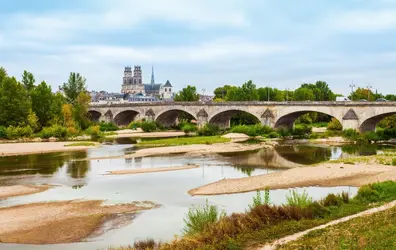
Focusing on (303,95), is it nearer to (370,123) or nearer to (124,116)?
(124,116)

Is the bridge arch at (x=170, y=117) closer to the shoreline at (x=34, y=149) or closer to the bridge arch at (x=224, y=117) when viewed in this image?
the bridge arch at (x=224, y=117)

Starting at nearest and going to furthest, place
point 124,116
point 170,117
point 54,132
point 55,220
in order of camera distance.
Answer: point 55,220, point 54,132, point 170,117, point 124,116

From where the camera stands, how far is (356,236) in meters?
13.3

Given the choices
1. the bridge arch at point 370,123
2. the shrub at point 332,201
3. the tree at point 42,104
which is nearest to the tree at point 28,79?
the tree at point 42,104

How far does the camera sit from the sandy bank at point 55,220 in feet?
56.1

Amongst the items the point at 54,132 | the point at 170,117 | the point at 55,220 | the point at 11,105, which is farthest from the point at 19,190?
the point at 170,117

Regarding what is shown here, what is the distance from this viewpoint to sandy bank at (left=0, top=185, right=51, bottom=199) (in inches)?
978

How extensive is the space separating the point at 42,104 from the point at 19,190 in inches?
1837

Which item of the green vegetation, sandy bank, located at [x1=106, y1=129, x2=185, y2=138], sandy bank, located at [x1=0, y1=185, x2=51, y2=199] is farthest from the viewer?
sandy bank, located at [x1=106, y1=129, x2=185, y2=138]

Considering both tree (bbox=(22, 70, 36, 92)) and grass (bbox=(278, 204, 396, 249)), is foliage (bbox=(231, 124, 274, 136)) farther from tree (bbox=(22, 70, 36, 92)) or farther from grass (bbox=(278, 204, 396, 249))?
grass (bbox=(278, 204, 396, 249))

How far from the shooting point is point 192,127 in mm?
77125

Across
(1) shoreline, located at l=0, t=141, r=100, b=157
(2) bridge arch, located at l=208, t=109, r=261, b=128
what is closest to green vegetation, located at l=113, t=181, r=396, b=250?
(1) shoreline, located at l=0, t=141, r=100, b=157

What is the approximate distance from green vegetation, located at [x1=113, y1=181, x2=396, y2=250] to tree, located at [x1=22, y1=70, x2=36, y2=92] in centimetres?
6466

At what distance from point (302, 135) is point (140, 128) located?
31844mm
